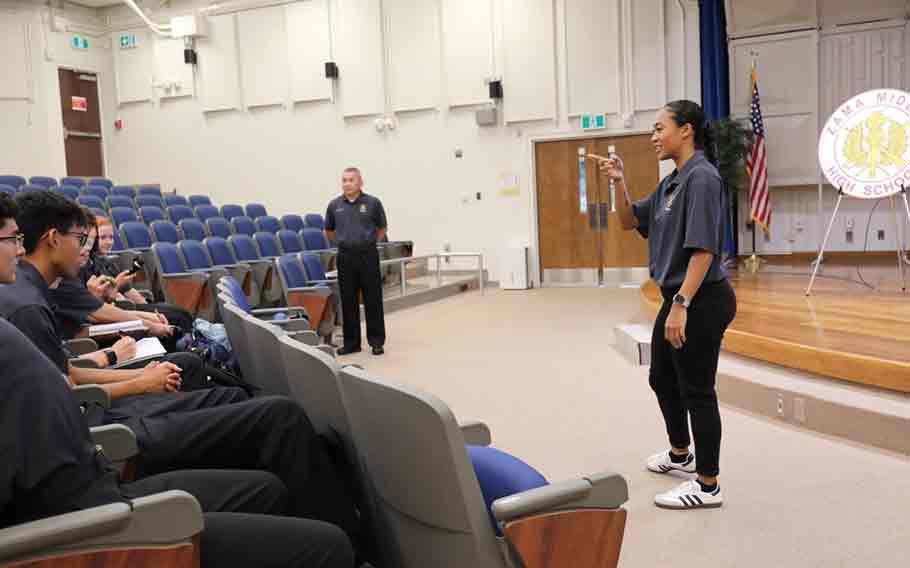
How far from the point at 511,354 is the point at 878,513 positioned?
343 cm

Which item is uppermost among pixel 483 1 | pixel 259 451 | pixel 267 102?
pixel 483 1

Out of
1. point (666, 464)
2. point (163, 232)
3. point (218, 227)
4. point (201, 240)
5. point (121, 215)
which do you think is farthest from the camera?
point (218, 227)

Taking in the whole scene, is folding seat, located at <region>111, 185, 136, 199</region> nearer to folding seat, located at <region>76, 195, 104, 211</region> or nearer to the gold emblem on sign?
folding seat, located at <region>76, 195, 104, 211</region>

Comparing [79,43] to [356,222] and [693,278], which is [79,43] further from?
[693,278]

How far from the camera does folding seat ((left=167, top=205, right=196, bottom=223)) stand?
9.45 m

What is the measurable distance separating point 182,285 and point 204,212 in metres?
3.57

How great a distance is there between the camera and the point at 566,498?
147 cm

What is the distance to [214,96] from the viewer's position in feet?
40.9

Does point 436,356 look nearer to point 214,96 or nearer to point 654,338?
point 654,338

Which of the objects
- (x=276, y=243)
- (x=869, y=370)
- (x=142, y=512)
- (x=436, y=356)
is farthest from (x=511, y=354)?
(x=142, y=512)

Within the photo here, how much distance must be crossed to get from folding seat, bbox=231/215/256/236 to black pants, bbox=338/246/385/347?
10.7 ft

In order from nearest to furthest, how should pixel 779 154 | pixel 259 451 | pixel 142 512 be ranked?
pixel 142 512 < pixel 259 451 < pixel 779 154

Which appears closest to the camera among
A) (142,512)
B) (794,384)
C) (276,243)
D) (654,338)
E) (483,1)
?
(142,512)

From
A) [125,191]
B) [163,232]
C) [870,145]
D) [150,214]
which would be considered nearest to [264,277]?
[163,232]
